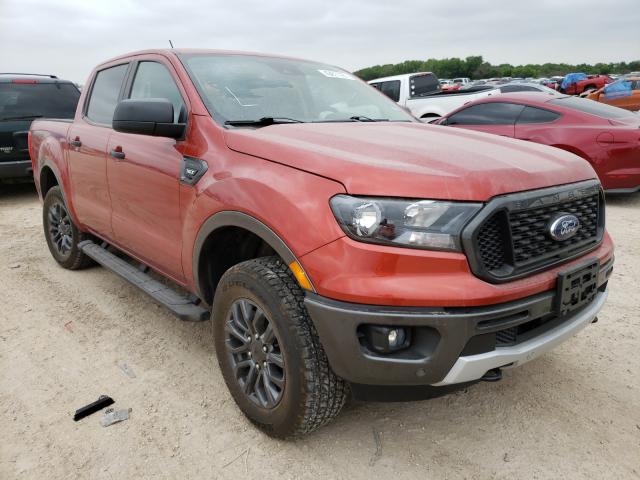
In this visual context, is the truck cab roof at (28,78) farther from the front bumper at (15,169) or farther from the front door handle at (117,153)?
the front door handle at (117,153)

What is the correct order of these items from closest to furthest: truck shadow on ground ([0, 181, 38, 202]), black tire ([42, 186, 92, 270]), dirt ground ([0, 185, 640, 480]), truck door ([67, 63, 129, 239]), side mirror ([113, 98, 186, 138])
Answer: dirt ground ([0, 185, 640, 480])
side mirror ([113, 98, 186, 138])
truck door ([67, 63, 129, 239])
black tire ([42, 186, 92, 270])
truck shadow on ground ([0, 181, 38, 202])

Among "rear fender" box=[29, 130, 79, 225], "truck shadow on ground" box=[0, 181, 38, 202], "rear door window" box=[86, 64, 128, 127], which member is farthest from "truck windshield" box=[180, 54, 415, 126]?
"truck shadow on ground" box=[0, 181, 38, 202]

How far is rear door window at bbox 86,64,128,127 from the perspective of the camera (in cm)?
377

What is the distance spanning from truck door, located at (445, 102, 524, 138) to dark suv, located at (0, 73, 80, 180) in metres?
5.96

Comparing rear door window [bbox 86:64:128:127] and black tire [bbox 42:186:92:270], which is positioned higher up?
rear door window [bbox 86:64:128:127]

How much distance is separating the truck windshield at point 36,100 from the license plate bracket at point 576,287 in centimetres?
761

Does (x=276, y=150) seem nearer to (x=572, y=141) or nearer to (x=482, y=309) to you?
(x=482, y=309)

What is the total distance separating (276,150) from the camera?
2229mm

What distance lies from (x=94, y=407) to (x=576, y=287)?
93.5 inches

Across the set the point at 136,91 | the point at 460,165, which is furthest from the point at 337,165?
the point at 136,91

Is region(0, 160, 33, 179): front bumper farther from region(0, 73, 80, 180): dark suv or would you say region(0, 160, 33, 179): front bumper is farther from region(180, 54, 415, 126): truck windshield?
region(180, 54, 415, 126): truck windshield

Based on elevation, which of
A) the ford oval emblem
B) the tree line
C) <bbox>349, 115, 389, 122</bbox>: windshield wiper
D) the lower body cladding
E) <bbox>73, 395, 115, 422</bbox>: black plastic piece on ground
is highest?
the tree line

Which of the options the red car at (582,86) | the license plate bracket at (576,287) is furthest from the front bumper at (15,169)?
the red car at (582,86)

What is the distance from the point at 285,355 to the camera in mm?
2098
